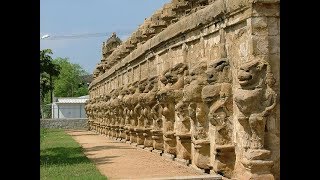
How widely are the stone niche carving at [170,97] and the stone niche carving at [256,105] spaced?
4938mm

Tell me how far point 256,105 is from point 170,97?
5.66 metres

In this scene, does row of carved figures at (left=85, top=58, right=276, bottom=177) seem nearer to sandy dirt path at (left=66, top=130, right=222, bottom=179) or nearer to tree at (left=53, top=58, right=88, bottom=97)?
sandy dirt path at (left=66, top=130, right=222, bottom=179)

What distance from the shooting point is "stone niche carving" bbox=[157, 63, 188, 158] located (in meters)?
13.9

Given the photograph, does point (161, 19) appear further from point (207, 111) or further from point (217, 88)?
point (217, 88)

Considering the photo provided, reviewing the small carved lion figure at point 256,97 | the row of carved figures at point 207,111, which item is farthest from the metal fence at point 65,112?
the small carved lion figure at point 256,97

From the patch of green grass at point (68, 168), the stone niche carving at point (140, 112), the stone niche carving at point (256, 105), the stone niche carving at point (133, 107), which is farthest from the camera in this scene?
the stone niche carving at point (133, 107)

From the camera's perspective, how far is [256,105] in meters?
8.70

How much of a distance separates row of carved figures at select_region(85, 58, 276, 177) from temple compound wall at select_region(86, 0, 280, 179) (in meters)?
0.01

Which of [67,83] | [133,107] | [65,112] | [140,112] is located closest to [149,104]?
[140,112]

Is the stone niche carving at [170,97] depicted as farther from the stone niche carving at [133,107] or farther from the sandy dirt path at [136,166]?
the stone niche carving at [133,107]

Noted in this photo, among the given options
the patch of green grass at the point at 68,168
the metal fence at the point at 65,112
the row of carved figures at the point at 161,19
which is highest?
the row of carved figures at the point at 161,19

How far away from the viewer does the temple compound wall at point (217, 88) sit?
8789 millimetres

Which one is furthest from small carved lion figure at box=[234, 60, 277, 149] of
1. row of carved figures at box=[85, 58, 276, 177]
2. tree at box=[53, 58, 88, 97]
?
tree at box=[53, 58, 88, 97]
